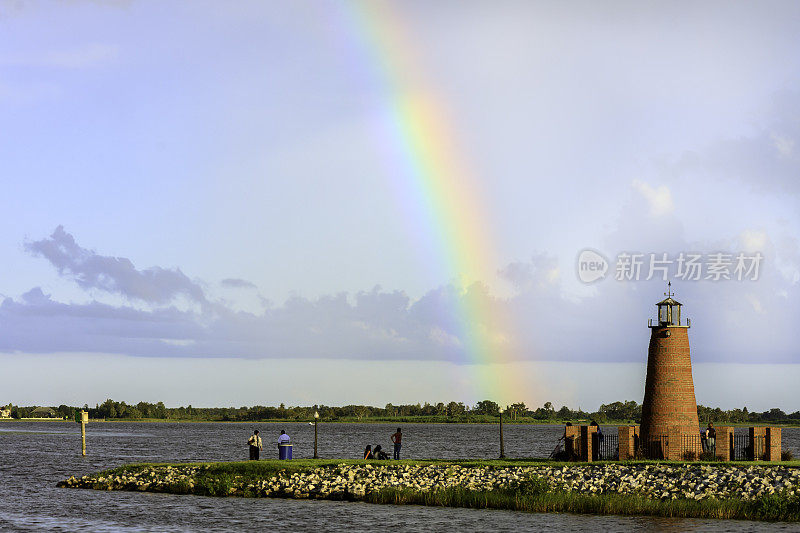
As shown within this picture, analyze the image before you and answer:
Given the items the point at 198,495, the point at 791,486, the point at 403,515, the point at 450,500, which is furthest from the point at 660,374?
the point at 198,495

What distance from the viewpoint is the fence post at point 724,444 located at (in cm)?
5275

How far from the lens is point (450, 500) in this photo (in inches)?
1822

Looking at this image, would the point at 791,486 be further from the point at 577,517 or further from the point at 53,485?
the point at 53,485

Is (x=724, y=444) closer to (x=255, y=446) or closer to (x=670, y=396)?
(x=670, y=396)

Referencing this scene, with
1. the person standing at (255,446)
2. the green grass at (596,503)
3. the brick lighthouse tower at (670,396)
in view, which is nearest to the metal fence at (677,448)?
the brick lighthouse tower at (670,396)

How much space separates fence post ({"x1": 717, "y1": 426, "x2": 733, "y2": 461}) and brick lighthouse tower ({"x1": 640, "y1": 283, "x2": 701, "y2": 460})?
3.85ft

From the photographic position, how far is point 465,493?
46.4 metres

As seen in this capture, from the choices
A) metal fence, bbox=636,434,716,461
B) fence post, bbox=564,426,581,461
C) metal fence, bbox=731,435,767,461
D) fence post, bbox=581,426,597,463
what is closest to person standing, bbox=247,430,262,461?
fence post, bbox=564,426,581,461

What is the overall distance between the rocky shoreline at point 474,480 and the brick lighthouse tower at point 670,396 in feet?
11.4

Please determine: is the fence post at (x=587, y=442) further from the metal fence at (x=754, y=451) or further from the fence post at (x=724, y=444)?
the metal fence at (x=754, y=451)

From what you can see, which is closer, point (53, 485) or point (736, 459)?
point (736, 459)

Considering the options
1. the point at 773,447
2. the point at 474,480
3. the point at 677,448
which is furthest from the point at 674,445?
the point at 474,480

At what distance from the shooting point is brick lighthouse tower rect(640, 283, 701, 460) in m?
52.2

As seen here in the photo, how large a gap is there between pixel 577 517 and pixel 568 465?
8.68m
